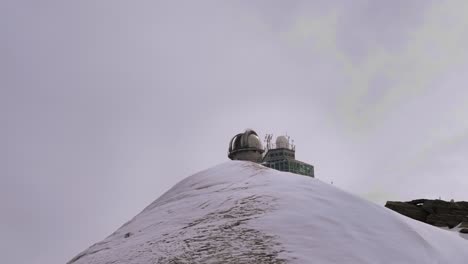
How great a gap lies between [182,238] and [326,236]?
2.11m

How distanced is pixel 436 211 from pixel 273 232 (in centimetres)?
969

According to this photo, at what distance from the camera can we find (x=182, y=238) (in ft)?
25.7

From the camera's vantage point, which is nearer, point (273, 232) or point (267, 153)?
point (273, 232)

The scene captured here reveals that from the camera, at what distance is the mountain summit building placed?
69.7ft

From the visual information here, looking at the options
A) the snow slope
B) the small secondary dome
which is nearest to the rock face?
the snow slope

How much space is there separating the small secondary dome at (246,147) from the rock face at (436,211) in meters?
6.54

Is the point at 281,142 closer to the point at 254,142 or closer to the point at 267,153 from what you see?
the point at 267,153

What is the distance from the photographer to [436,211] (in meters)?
15.5

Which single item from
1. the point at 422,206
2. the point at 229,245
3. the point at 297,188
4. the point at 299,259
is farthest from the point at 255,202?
the point at 422,206

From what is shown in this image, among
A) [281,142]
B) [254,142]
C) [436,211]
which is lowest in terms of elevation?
[436,211]

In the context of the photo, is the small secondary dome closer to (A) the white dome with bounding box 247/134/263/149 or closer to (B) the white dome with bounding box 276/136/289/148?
(A) the white dome with bounding box 247/134/263/149

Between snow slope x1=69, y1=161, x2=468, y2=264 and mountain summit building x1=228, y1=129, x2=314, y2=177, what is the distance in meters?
10.6

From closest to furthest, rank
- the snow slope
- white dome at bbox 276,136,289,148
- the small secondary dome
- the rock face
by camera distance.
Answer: the snow slope → the rock face → the small secondary dome → white dome at bbox 276,136,289,148

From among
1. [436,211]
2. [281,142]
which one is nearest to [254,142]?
[436,211]
